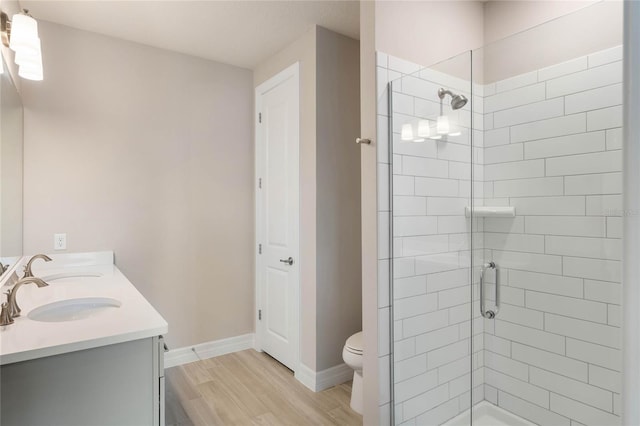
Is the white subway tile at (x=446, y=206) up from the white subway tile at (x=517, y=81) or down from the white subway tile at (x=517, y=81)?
down

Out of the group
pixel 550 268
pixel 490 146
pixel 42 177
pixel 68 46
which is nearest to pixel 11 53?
pixel 68 46

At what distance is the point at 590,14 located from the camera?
1.53 meters

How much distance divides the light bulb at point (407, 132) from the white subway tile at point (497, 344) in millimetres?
1171

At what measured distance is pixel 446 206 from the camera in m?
1.92

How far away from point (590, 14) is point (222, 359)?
327 centimetres

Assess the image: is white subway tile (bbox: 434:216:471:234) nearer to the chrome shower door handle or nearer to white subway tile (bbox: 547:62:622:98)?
the chrome shower door handle

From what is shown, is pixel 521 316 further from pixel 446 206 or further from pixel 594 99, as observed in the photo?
pixel 594 99

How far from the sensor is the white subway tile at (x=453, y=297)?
6.24ft

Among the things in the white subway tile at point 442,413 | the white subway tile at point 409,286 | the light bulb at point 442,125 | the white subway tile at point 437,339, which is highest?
the light bulb at point 442,125

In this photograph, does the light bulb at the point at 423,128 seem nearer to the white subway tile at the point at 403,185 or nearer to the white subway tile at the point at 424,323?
the white subway tile at the point at 403,185

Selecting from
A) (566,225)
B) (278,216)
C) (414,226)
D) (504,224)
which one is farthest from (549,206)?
(278,216)

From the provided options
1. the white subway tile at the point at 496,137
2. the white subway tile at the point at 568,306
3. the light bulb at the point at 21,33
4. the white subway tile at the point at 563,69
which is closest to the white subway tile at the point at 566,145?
the white subway tile at the point at 496,137

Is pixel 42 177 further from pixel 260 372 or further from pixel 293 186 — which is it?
pixel 260 372

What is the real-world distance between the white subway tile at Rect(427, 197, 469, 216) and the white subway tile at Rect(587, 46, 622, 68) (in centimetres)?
83
